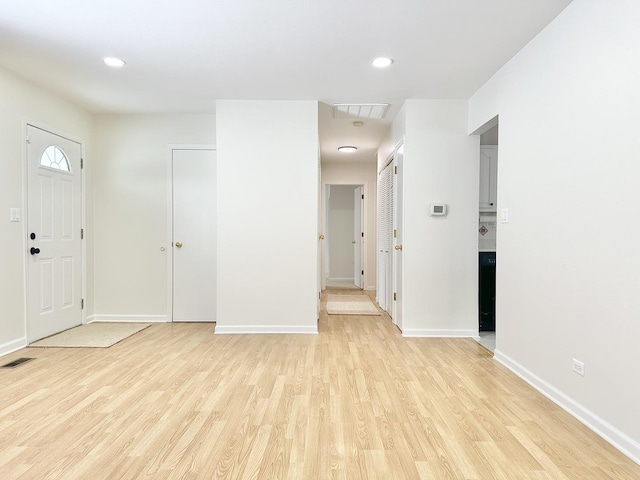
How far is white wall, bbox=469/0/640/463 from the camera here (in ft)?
6.34

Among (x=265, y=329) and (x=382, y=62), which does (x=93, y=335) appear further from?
(x=382, y=62)

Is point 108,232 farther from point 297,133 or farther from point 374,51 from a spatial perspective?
point 374,51

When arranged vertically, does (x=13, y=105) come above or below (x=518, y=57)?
below

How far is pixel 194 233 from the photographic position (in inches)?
188

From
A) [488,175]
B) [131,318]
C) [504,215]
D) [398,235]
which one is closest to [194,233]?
[131,318]

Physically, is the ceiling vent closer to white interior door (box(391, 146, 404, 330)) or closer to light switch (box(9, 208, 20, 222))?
white interior door (box(391, 146, 404, 330))

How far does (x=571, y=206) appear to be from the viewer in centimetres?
236

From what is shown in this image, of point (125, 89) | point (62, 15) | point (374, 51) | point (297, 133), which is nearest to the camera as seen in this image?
point (62, 15)

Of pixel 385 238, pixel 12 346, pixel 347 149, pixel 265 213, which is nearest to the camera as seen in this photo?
pixel 12 346

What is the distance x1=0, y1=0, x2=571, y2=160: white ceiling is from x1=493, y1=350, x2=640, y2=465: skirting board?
239 centimetres

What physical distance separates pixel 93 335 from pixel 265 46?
332 centimetres

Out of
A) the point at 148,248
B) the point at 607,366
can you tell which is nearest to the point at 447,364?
the point at 607,366

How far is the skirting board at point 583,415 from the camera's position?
1.86 m

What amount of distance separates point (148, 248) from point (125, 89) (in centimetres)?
183
